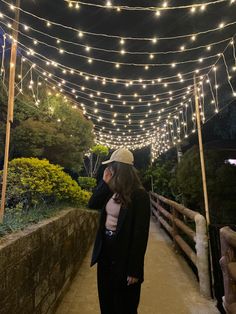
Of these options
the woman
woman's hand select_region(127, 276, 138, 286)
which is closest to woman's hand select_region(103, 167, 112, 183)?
the woman

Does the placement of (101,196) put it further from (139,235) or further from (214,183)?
(214,183)

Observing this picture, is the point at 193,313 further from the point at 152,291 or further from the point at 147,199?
the point at 147,199

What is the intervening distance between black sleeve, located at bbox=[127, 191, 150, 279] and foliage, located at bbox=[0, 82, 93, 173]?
6.00 meters

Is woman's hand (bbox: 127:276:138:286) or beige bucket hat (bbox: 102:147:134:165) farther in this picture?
beige bucket hat (bbox: 102:147:134:165)

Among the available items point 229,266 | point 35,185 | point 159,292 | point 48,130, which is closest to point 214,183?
point 48,130

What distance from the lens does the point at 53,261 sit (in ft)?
8.14

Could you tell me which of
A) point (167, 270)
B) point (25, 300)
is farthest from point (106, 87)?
point (25, 300)

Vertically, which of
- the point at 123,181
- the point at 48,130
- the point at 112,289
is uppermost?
the point at 48,130

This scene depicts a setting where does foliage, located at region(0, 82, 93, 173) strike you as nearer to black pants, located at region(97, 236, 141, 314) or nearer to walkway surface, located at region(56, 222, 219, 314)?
walkway surface, located at region(56, 222, 219, 314)

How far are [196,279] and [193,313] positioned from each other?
3.13 feet

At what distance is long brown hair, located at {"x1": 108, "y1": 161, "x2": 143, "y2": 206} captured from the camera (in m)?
1.80

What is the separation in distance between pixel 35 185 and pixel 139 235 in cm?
248

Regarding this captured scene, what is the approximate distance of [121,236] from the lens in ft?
5.78

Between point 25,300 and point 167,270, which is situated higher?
point 25,300
